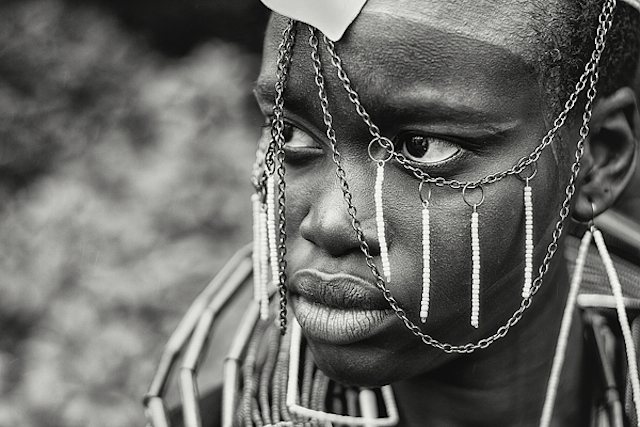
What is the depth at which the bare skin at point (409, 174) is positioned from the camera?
1.72 metres

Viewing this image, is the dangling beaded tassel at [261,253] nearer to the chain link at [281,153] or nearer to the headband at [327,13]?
the chain link at [281,153]

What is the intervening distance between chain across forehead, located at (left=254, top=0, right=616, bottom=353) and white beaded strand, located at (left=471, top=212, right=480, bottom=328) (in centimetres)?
7

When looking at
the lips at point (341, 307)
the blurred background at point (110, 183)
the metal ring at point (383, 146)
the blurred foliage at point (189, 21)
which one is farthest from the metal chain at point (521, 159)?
the blurred foliage at point (189, 21)

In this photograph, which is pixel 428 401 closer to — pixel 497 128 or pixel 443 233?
pixel 443 233

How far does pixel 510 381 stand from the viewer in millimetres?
2184

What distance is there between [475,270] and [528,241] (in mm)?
133

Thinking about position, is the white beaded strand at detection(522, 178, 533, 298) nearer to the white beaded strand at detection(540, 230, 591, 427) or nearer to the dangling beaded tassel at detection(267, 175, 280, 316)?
the white beaded strand at detection(540, 230, 591, 427)

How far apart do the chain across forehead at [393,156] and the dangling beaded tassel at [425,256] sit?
0.10 feet

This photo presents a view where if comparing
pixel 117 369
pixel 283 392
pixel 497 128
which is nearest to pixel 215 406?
pixel 283 392

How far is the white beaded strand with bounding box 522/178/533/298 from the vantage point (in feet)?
6.00

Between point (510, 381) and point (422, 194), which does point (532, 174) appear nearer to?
point (422, 194)

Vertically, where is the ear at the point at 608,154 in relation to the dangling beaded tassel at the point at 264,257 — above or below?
above

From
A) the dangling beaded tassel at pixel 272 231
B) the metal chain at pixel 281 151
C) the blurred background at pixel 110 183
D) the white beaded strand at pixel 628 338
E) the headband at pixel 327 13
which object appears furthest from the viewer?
the blurred background at pixel 110 183

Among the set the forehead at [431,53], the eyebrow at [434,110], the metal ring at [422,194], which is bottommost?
the metal ring at [422,194]
